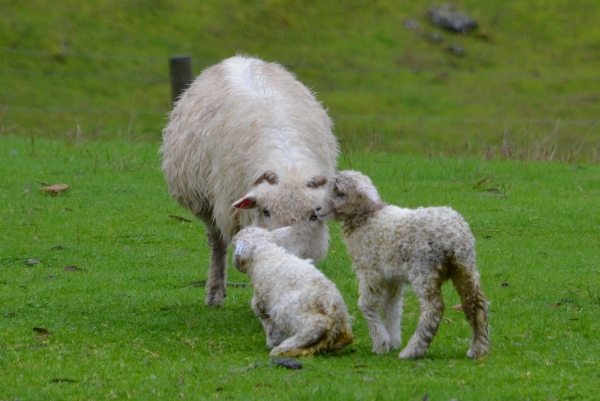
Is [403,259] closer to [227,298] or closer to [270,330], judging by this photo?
[270,330]

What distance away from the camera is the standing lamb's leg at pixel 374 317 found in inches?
236

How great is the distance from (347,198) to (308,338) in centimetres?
89

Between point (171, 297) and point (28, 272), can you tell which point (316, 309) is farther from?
point (28, 272)

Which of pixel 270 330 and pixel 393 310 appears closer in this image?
pixel 393 310

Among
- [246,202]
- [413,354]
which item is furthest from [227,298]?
[413,354]

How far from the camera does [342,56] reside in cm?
4488

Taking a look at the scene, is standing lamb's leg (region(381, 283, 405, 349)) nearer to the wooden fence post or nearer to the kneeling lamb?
the kneeling lamb

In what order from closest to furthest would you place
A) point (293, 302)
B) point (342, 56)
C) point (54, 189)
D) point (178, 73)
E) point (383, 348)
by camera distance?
1. point (293, 302)
2. point (383, 348)
3. point (54, 189)
4. point (178, 73)
5. point (342, 56)

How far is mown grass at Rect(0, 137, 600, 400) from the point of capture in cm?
538

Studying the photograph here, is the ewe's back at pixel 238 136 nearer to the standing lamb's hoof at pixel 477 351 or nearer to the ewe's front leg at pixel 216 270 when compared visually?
the ewe's front leg at pixel 216 270

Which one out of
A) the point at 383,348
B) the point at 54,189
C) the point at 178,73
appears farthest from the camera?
the point at 178,73

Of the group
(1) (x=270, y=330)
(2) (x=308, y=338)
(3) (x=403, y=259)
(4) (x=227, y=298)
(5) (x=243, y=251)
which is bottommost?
(4) (x=227, y=298)

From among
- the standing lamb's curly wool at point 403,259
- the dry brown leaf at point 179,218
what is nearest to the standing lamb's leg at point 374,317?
the standing lamb's curly wool at point 403,259

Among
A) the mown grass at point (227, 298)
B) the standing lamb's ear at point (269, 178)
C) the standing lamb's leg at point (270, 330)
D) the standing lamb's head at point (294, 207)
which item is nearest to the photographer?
the mown grass at point (227, 298)
